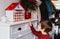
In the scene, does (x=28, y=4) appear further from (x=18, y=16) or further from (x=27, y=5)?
(x=18, y=16)

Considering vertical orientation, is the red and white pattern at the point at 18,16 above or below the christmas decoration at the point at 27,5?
below

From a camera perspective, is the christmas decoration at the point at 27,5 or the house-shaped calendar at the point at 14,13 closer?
the house-shaped calendar at the point at 14,13

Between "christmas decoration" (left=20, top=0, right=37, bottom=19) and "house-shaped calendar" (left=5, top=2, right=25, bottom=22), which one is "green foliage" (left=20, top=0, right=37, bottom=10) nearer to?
"christmas decoration" (left=20, top=0, right=37, bottom=19)

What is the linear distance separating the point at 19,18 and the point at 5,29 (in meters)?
0.36

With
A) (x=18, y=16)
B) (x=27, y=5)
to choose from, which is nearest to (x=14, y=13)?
(x=18, y=16)

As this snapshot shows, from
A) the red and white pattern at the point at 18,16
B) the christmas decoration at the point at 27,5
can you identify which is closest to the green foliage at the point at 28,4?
the christmas decoration at the point at 27,5

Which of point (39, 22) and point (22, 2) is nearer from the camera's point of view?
point (22, 2)

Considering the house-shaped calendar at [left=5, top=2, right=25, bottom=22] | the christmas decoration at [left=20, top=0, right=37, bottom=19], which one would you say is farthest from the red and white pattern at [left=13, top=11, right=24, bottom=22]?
the christmas decoration at [left=20, top=0, right=37, bottom=19]

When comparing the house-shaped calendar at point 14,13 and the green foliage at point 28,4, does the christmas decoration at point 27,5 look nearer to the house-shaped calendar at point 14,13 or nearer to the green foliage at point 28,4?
the green foliage at point 28,4

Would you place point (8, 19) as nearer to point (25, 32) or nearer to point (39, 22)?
point (25, 32)

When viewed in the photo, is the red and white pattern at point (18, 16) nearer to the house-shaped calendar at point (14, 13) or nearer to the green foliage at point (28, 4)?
the house-shaped calendar at point (14, 13)

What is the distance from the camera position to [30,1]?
210 cm

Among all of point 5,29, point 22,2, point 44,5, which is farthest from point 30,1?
point 5,29

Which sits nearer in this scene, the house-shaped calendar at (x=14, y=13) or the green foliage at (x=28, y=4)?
the house-shaped calendar at (x=14, y=13)
